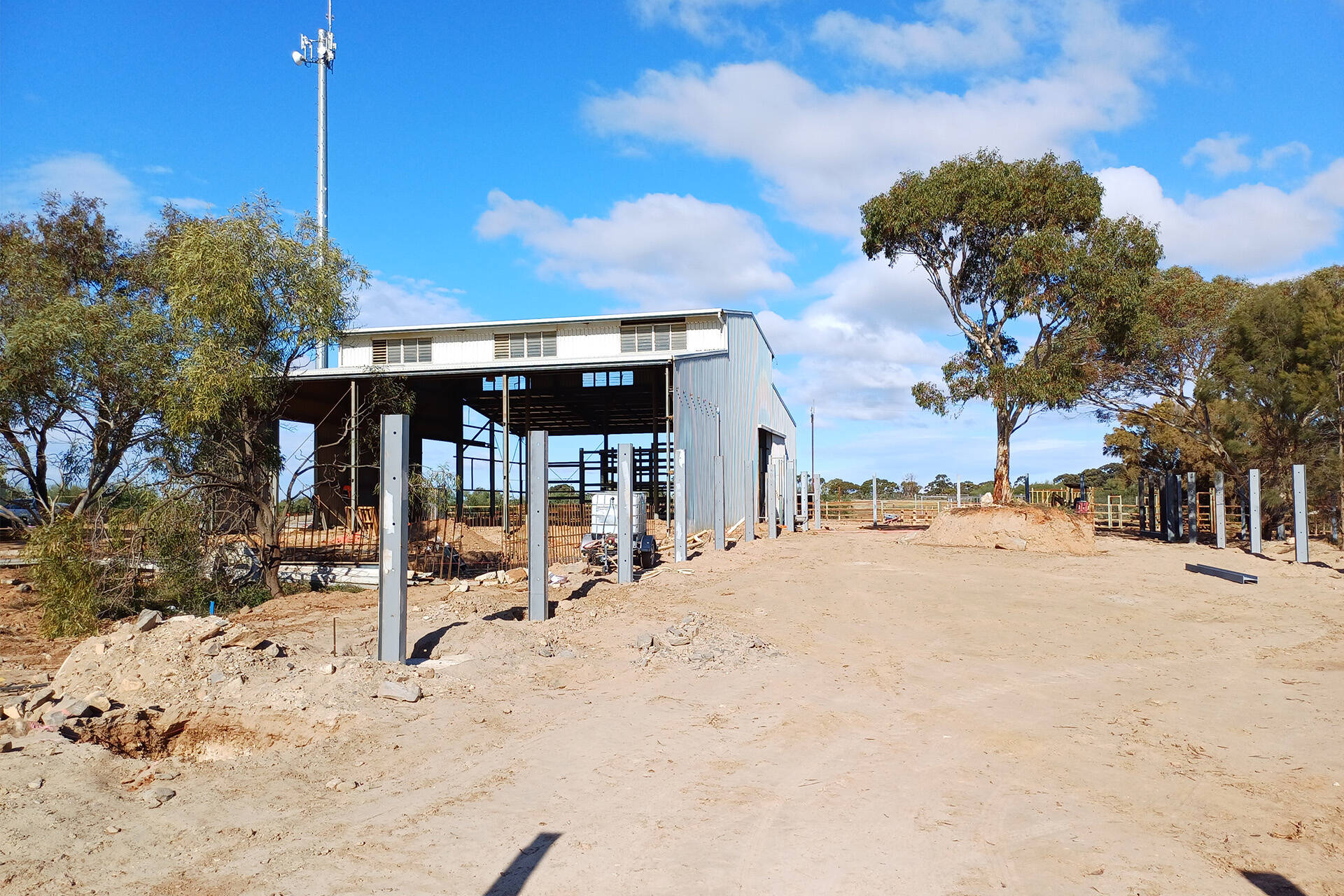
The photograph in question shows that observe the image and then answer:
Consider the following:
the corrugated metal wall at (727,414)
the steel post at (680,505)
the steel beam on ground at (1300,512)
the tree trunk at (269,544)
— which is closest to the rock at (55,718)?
the tree trunk at (269,544)

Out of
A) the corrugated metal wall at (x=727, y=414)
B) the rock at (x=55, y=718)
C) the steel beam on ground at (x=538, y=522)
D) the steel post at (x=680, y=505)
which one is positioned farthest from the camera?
the corrugated metal wall at (x=727, y=414)

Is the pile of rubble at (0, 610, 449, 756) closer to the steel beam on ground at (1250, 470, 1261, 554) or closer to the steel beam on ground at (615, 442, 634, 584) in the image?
the steel beam on ground at (615, 442, 634, 584)

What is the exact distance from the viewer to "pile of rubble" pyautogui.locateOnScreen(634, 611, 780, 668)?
8773mm

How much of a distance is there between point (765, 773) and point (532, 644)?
3.98 metres

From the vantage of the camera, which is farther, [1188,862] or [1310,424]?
[1310,424]

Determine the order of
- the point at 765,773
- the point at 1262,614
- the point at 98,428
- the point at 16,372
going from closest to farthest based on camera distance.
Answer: the point at 765,773, the point at 1262,614, the point at 16,372, the point at 98,428

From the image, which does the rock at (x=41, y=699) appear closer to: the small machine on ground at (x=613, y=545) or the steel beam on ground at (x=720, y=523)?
the small machine on ground at (x=613, y=545)

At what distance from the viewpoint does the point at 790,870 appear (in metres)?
4.17

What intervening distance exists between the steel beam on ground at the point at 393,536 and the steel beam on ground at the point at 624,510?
15.8 ft

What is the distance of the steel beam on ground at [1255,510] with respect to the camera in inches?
770

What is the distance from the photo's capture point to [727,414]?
991 inches

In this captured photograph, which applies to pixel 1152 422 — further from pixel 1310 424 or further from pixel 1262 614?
pixel 1262 614

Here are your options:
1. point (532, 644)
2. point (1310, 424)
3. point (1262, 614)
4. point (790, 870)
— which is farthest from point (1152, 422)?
point (790, 870)

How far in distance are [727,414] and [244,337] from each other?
47.4ft
